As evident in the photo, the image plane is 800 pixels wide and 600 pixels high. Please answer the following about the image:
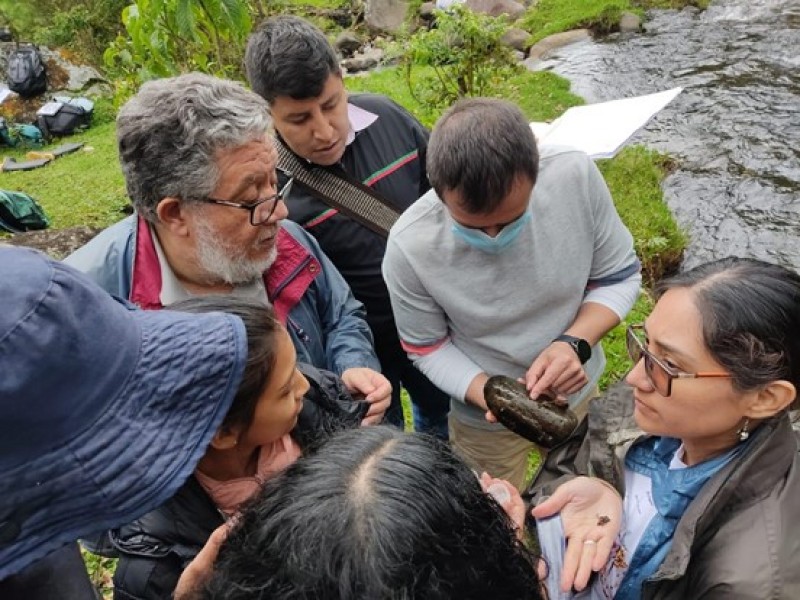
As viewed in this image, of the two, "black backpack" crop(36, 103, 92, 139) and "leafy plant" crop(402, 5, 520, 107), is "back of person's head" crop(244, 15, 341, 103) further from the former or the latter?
"black backpack" crop(36, 103, 92, 139)

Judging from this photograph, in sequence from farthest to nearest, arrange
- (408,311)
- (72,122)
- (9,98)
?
1. (9,98)
2. (72,122)
3. (408,311)

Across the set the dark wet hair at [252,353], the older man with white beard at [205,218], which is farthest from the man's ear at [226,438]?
the older man with white beard at [205,218]

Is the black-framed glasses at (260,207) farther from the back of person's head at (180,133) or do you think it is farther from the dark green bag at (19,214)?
the dark green bag at (19,214)

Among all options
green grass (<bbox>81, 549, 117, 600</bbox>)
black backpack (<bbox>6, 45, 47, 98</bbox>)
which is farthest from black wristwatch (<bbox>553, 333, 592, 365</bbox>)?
black backpack (<bbox>6, 45, 47, 98</bbox>)

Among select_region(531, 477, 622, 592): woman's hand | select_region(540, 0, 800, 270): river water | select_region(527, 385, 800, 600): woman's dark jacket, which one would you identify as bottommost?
select_region(540, 0, 800, 270): river water

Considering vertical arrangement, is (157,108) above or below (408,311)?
above

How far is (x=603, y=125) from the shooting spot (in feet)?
11.3

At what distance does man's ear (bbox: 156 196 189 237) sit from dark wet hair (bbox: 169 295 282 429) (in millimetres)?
489

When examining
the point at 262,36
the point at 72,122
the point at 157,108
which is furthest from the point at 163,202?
the point at 72,122

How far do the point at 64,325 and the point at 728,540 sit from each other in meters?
1.35

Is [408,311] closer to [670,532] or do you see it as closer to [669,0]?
[670,532]

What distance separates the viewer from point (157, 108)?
1.83 metres

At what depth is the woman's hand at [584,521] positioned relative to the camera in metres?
1.59

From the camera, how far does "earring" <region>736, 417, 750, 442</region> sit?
154 centimetres
